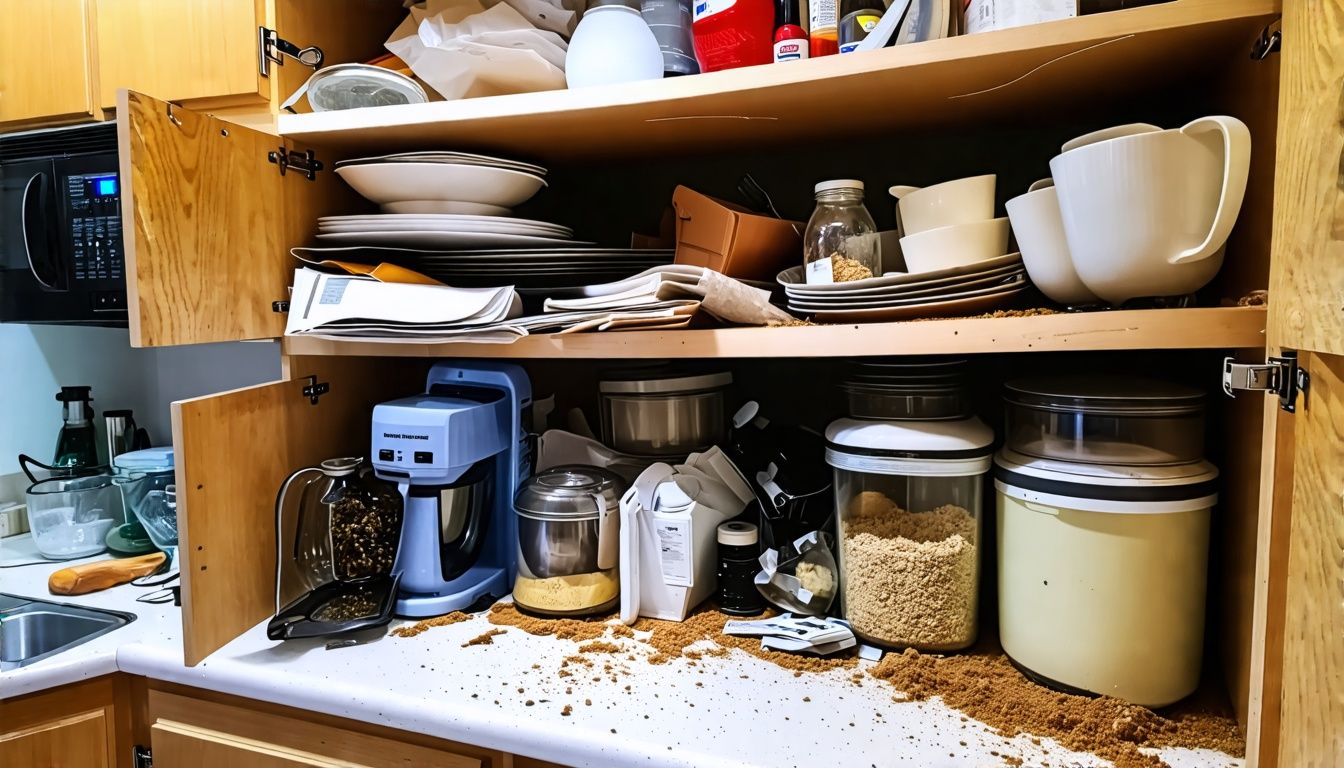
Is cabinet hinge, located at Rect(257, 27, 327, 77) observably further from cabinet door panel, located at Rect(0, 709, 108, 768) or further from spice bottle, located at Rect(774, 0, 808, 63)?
Answer: cabinet door panel, located at Rect(0, 709, 108, 768)

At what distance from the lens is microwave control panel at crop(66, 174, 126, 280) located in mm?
1139

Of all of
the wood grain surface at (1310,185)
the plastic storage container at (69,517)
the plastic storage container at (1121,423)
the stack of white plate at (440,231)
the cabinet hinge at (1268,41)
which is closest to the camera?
the wood grain surface at (1310,185)

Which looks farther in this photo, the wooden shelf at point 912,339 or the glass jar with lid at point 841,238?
the glass jar with lid at point 841,238

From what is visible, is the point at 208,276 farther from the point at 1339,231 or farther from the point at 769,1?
the point at 1339,231

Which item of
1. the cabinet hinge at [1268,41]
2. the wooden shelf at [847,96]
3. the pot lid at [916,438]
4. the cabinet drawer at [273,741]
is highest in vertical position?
the wooden shelf at [847,96]

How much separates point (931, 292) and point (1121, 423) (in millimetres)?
245

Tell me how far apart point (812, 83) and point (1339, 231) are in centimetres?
53

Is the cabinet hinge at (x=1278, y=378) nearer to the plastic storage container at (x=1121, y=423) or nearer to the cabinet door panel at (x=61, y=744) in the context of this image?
the plastic storage container at (x=1121, y=423)

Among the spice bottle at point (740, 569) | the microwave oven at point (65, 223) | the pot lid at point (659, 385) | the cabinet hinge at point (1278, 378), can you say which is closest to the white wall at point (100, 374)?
the microwave oven at point (65, 223)

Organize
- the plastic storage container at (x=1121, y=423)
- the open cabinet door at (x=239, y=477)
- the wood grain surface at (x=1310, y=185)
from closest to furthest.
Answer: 1. the wood grain surface at (x=1310, y=185)
2. the plastic storage container at (x=1121, y=423)
3. the open cabinet door at (x=239, y=477)

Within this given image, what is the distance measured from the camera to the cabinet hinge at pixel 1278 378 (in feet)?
1.78

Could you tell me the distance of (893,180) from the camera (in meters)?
1.17

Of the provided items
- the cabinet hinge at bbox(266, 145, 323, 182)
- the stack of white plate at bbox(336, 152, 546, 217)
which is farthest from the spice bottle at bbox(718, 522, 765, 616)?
the cabinet hinge at bbox(266, 145, 323, 182)

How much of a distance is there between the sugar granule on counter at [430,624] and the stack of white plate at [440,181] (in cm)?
59
